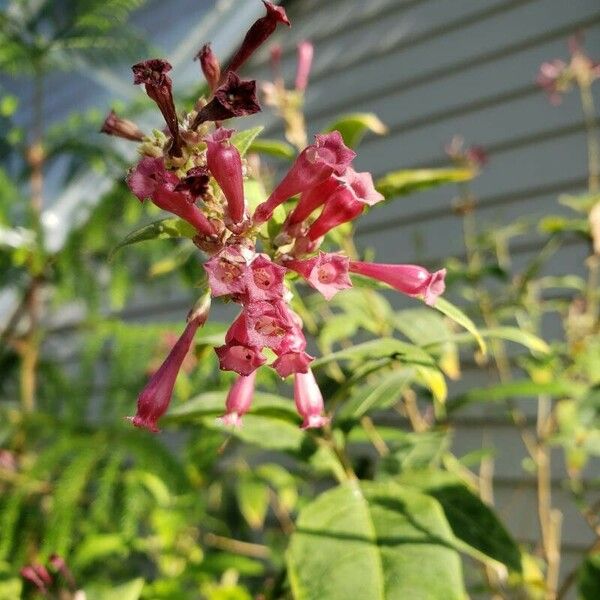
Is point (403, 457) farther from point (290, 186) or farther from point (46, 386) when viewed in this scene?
point (46, 386)

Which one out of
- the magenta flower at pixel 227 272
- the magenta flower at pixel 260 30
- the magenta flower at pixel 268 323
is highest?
the magenta flower at pixel 260 30

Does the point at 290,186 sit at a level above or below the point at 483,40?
Result: below

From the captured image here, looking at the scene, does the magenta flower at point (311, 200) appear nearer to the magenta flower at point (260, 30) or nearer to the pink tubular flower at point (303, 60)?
the magenta flower at point (260, 30)

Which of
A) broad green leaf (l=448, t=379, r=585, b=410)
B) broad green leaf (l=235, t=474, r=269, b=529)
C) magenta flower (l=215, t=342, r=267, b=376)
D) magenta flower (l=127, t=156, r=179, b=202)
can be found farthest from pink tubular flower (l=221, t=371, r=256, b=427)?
broad green leaf (l=235, t=474, r=269, b=529)

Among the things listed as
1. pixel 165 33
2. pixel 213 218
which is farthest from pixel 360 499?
pixel 165 33

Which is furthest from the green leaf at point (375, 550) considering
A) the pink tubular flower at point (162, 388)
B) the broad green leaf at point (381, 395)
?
the pink tubular flower at point (162, 388)

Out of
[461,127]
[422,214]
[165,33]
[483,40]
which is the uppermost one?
[165,33]
